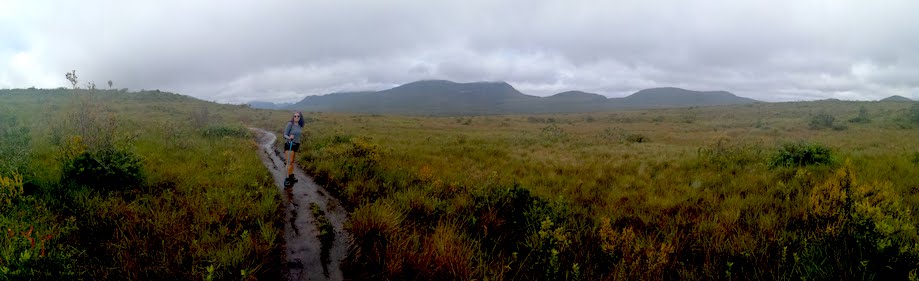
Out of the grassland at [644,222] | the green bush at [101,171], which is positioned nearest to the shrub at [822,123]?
the grassland at [644,222]

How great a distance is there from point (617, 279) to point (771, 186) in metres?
6.67

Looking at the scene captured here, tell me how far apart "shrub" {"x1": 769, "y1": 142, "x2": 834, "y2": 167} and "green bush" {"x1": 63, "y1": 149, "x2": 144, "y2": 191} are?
1580 cm

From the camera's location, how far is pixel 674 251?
5.43 metres

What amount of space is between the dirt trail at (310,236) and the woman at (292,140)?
0.45m

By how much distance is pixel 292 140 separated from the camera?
10.7 metres

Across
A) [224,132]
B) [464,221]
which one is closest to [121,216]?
[464,221]

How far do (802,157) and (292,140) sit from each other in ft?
47.3

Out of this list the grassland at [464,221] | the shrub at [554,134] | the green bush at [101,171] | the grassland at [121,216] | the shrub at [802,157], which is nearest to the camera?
the grassland at [121,216]

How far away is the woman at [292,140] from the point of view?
33.7 ft

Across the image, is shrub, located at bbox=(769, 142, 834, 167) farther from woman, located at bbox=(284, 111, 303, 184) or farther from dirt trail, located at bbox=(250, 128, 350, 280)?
woman, located at bbox=(284, 111, 303, 184)

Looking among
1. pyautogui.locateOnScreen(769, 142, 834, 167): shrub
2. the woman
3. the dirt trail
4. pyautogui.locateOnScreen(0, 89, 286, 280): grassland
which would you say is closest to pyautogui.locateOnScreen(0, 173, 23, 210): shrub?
pyautogui.locateOnScreen(0, 89, 286, 280): grassland

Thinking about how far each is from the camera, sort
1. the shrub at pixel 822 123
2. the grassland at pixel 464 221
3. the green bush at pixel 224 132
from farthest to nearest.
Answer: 1. the shrub at pixel 822 123
2. the green bush at pixel 224 132
3. the grassland at pixel 464 221

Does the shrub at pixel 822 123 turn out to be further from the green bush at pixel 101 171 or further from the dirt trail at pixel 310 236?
the green bush at pixel 101 171

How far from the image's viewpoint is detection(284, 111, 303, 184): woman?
10.3 metres
